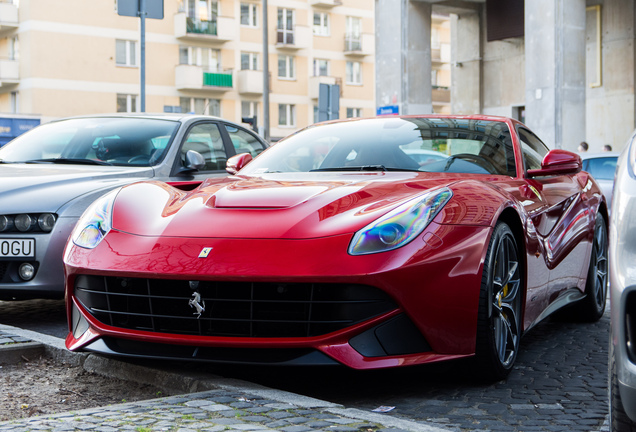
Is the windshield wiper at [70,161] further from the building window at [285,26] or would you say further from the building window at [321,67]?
the building window at [321,67]

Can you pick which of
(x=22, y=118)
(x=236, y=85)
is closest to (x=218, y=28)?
(x=236, y=85)

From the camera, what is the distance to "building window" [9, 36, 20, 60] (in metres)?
45.9

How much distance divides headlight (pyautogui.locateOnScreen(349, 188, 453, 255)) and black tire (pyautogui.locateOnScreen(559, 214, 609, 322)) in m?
2.53

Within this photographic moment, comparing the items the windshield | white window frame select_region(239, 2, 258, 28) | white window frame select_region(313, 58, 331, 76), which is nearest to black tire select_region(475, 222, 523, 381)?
the windshield

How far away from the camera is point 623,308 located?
8.38 feet

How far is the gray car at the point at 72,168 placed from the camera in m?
5.60

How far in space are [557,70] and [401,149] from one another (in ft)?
58.0

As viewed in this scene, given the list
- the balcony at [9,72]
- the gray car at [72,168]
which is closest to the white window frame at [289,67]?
the balcony at [9,72]

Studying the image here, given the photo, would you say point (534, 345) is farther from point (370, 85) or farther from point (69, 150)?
point (370, 85)

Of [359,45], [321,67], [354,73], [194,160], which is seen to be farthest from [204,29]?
[194,160]

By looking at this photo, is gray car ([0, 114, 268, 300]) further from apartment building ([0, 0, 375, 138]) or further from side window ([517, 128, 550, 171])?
apartment building ([0, 0, 375, 138])

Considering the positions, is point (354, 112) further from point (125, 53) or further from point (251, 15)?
point (125, 53)

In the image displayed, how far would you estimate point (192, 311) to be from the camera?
12.6 feet

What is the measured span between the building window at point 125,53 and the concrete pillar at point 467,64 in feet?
68.9
